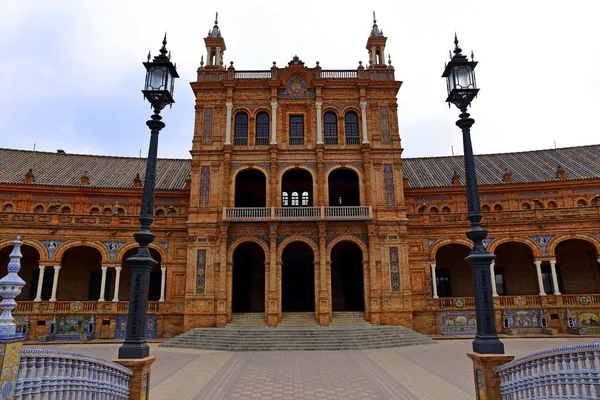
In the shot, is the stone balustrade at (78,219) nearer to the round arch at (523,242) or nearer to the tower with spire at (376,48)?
the tower with spire at (376,48)

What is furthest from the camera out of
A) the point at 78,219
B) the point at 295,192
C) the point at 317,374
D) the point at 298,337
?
the point at 295,192

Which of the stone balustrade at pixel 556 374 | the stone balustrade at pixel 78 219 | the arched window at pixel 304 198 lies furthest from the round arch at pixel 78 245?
the stone balustrade at pixel 556 374

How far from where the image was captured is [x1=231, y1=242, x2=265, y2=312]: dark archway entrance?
1089 inches

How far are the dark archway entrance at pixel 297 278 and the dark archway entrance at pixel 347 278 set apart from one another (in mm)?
1753

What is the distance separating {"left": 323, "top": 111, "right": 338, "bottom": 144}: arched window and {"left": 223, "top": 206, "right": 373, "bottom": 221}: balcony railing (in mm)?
5395

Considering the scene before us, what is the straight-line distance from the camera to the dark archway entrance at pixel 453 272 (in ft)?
95.2

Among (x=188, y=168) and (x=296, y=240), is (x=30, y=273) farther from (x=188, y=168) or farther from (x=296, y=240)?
(x=296, y=240)

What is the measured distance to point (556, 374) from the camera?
6082 mm

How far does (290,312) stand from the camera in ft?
83.6

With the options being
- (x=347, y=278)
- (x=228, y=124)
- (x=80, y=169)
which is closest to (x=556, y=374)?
(x=347, y=278)

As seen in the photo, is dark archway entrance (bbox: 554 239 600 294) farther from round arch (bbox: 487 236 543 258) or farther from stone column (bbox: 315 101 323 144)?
stone column (bbox: 315 101 323 144)

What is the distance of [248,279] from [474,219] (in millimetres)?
22161

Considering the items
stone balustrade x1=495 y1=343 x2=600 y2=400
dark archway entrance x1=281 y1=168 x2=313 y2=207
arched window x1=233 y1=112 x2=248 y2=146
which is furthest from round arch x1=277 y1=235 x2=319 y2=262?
stone balustrade x1=495 y1=343 x2=600 y2=400

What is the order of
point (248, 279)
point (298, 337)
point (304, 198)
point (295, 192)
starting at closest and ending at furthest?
point (298, 337), point (248, 279), point (304, 198), point (295, 192)
